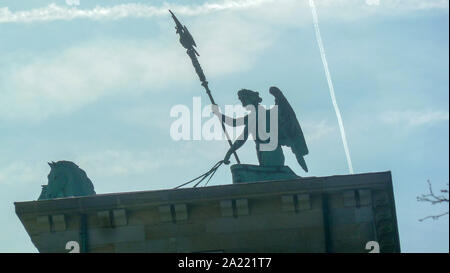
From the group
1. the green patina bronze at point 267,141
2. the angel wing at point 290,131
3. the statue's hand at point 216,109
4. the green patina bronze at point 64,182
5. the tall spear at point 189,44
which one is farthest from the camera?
the tall spear at point 189,44

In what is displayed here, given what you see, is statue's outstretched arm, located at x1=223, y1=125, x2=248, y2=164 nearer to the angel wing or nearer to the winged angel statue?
the winged angel statue

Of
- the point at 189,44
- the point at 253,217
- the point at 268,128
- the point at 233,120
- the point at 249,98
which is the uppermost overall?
the point at 189,44

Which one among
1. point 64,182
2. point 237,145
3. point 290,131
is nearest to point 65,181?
point 64,182

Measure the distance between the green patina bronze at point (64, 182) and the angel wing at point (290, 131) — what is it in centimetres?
587

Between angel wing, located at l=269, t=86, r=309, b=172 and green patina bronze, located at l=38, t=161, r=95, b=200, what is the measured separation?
5870 millimetres

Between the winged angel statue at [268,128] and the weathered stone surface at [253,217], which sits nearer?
the weathered stone surface at [253,217]

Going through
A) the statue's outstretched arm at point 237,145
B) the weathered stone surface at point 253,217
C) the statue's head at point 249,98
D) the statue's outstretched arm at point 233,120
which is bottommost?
the weathered stone surface at point 253,217

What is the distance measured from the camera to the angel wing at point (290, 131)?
3550 centimetres

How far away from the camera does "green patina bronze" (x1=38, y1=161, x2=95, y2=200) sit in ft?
116

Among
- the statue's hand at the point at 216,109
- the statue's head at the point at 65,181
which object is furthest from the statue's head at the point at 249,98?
the statue's head at the point at 65,181

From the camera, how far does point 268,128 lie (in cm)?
3584

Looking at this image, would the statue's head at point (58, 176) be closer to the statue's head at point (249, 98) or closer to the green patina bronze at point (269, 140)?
the green patina bronze at point (269, 140)

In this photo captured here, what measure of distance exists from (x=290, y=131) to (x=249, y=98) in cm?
154

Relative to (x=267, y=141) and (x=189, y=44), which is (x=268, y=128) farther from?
(x=189, y=44)
